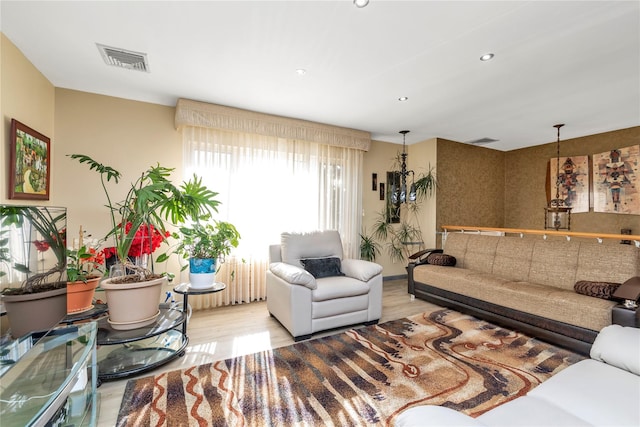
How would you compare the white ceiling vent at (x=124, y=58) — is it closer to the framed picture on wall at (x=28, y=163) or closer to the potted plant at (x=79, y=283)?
the framed picture on wall at (x=28, y=163)

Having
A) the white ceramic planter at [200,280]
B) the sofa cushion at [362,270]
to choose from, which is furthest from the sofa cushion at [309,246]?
the white ceramic planter at [200,280]

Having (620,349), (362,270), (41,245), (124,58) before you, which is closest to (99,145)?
(124,58)

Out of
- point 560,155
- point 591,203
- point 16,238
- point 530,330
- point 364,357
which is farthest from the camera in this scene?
point 560,155

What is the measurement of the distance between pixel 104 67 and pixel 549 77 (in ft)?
13.7

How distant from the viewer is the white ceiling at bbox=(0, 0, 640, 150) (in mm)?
1835

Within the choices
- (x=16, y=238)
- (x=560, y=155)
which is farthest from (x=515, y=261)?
(x=16, y=238)

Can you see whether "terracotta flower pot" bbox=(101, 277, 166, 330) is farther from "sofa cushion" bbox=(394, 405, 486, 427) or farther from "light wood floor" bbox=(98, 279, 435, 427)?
"sofa cushion" bbox=(394, 405, 486, 427)

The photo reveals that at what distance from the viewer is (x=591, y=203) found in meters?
4.70

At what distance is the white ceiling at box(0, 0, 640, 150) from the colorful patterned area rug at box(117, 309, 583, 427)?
2526mm

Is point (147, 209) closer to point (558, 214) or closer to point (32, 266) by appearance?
point (32, 266)

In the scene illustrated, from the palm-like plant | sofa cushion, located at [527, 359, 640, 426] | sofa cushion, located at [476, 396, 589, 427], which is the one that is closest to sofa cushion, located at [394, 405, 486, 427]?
sofa cushion, located at [476, 396, 589, 427]

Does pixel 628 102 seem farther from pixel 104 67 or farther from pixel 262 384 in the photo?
pixel 104 67

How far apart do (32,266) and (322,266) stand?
244 centimetres

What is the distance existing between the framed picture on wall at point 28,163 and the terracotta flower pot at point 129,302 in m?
1.31
